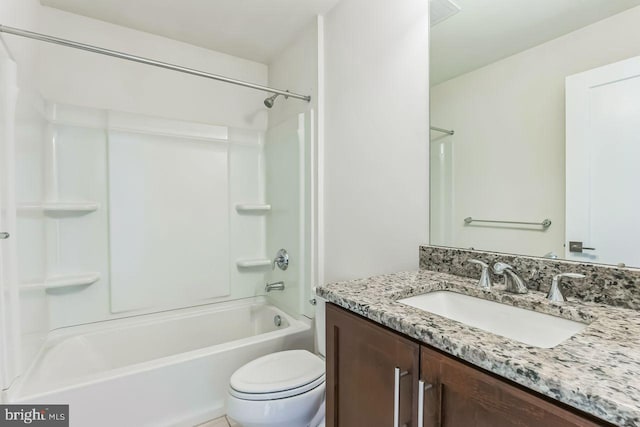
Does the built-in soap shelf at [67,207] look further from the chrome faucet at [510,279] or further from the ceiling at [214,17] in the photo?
the chrome faucet at [510,279]

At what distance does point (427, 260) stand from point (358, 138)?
29.7 inches

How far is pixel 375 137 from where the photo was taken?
1557mm

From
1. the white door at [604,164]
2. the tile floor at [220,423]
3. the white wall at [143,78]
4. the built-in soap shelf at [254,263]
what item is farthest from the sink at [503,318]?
A: the white wall at [143,78]

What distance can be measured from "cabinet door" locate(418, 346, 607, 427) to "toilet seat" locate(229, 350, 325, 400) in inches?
32.4

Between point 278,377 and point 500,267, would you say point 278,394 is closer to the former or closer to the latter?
point 278,377

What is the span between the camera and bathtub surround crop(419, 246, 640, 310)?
2.60 feet

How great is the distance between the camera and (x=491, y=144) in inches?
46.4

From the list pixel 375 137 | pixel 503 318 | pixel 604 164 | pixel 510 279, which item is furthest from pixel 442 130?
pixel 503 318

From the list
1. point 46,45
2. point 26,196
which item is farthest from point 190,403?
point 46,45

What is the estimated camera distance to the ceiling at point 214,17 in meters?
1.82

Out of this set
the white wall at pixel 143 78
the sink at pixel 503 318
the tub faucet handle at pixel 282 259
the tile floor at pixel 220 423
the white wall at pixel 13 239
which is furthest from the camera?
the tub faucet handle at pixel 282 259

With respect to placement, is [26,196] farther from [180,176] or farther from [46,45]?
[46,45]

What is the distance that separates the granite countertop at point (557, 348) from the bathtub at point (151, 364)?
109 centimetres

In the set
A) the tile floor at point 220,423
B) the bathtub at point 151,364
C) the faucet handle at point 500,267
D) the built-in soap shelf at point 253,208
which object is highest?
the built-in soap shelf at point 253,208
